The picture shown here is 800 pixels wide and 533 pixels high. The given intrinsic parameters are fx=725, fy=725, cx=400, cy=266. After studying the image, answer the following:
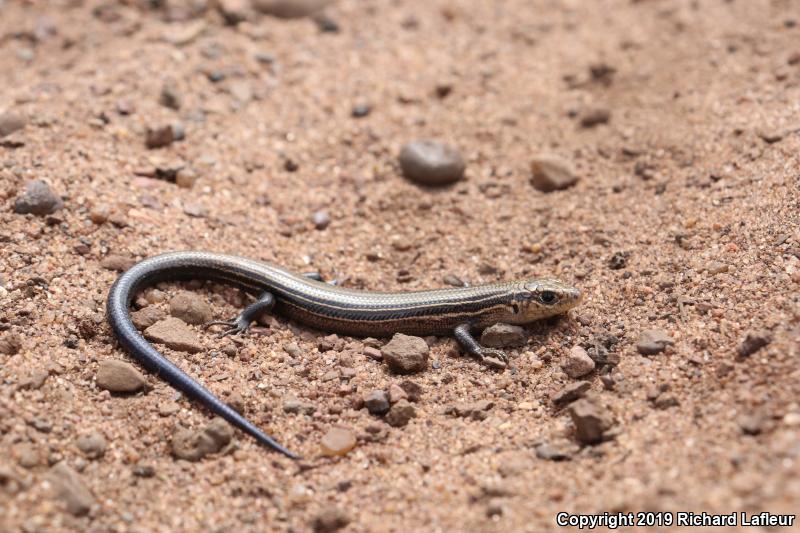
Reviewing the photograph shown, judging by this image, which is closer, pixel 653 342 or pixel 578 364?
pixel 653 342

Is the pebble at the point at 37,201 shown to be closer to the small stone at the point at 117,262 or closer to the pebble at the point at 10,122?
the small stone at the point at 117,262

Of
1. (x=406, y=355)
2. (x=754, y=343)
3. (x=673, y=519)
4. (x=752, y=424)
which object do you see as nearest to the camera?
(x=673, y=519)

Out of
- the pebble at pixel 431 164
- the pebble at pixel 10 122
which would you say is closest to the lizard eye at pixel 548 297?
the pebble at pixel 431 164

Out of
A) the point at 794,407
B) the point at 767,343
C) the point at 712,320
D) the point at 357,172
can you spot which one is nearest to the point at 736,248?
the point at 712,320

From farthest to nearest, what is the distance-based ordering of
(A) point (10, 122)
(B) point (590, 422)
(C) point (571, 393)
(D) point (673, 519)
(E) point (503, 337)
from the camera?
(A) point (10, 122) < (E) point (503, 337) < (C) point (571, 393) < (B) point (590, 422) < (D) point (673, 519)

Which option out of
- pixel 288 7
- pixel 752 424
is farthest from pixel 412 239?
pixel 288 7

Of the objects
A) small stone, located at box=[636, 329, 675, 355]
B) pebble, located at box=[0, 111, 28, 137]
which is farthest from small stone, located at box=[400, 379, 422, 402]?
pebble, located at box=[0, 111, 28, 137]

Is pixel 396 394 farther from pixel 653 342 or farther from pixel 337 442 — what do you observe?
pixel 653 342

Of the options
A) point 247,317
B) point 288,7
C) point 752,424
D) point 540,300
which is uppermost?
point 288,7
